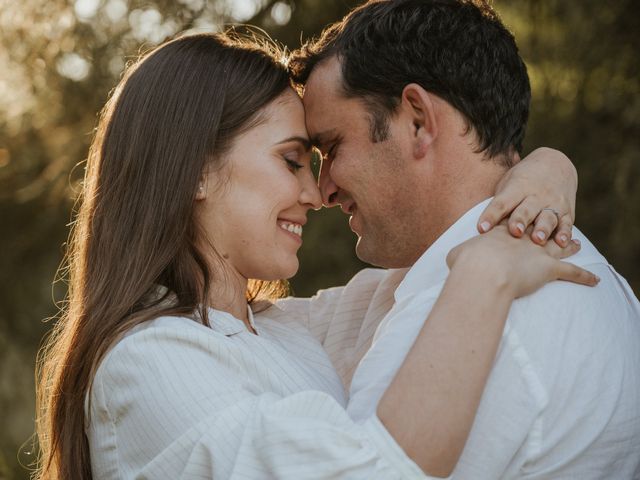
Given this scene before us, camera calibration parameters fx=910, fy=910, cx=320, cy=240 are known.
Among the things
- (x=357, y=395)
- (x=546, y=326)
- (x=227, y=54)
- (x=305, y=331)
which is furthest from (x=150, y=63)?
(x=546, y=326)

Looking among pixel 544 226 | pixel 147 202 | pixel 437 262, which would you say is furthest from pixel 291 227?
pixel 544 226

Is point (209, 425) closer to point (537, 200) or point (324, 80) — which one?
point (537, 200)

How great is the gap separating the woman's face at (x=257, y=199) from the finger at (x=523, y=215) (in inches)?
25.7

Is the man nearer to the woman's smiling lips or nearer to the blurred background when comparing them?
the woman's smiling lips

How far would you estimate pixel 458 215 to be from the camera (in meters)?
2.41

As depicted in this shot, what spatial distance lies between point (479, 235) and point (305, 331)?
88 cm

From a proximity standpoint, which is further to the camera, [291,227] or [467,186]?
[291,227]

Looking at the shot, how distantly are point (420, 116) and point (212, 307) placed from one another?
0.76 metres

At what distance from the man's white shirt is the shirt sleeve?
Result: 174mm

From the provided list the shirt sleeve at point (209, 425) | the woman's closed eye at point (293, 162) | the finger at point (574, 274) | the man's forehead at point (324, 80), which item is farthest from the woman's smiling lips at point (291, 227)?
the finger at point (574, 274)

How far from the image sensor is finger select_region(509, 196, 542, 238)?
200 centimetres

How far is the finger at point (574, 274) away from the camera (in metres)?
1.98

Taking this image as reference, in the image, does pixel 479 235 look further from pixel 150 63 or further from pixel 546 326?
pixel 150 63

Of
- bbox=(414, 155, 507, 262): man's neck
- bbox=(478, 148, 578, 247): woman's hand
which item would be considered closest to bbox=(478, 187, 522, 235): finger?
bbox=(478, 148, 578, 247): woman's hand
